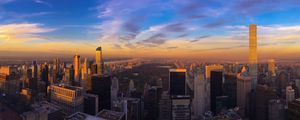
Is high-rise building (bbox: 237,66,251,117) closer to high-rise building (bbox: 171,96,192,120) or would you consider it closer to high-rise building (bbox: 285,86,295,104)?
high-rise building (bbox: 285,86,295,104)

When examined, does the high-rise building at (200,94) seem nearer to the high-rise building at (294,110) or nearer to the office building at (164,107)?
the office building at (164,107)

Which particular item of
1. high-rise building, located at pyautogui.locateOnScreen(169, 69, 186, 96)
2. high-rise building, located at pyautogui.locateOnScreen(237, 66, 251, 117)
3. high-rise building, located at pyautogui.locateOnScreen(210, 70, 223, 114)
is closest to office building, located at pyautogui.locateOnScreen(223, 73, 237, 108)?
high-rise building, located at pyautogui.locateOnScreen(237, 66, 251, 117)

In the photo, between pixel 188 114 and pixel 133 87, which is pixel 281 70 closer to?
pixel 188 114

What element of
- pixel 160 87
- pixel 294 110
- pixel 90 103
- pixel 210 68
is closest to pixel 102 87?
pixel 90 103

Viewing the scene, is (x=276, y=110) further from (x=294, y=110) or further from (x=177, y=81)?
(x=177, y=81)

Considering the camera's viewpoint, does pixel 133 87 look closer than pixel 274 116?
No

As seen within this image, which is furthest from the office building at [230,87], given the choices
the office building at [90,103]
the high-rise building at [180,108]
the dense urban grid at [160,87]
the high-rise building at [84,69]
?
the high-rise building at [84,69]

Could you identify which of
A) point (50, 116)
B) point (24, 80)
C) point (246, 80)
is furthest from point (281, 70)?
point (24, 80)
